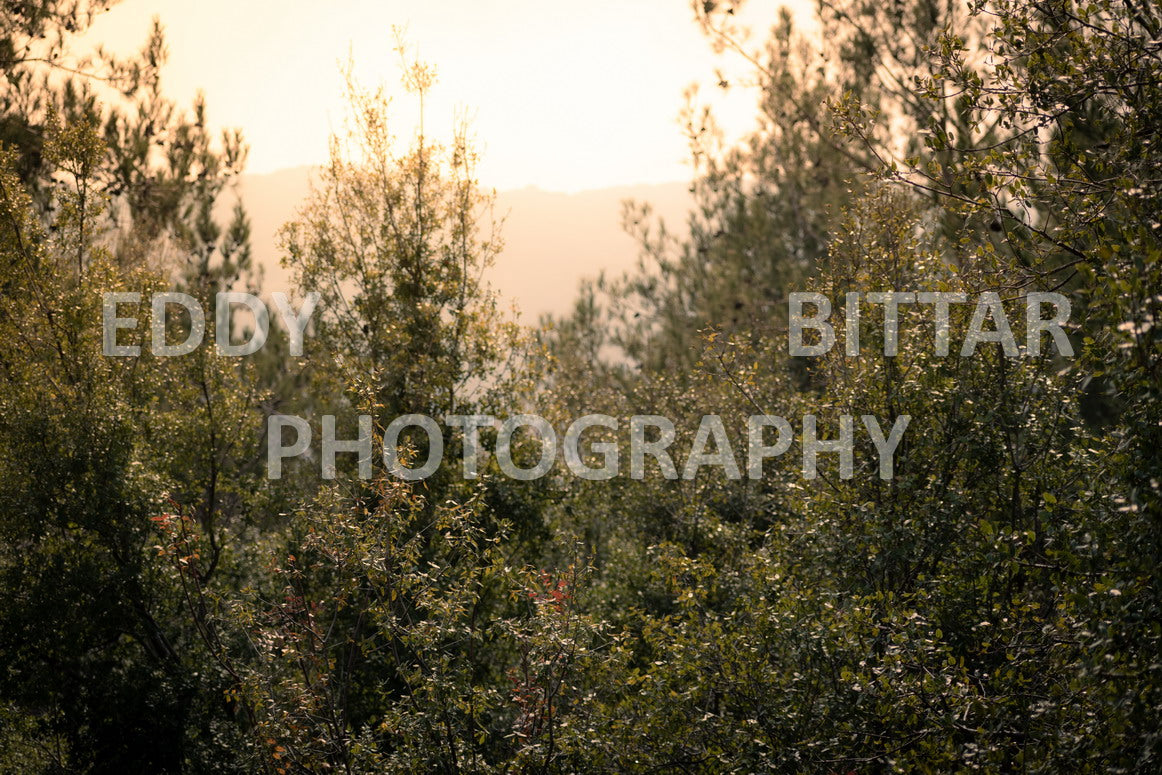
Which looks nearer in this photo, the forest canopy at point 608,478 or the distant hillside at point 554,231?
the forest canopy at point 608,478

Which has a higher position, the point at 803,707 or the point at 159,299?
the point at 159,299

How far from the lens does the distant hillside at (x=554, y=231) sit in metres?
88.6

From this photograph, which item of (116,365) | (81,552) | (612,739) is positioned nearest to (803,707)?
(612,739)

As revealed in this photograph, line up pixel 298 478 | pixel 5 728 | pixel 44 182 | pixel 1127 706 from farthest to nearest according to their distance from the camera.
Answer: pixel 44 182, pixel 298 478, pixel 5 728, pixel 1127 706

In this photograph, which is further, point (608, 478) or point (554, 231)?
point (554, 231)

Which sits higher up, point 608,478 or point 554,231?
point 554,231

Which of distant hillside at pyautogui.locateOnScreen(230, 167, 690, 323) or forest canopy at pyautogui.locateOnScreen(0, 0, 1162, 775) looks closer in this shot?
forest canopy at pyautogui.locateOnScreen(0, 0, 1162, 775)

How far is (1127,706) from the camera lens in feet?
10.6

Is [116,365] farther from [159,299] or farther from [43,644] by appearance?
[43,644]

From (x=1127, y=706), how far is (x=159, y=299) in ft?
35.8

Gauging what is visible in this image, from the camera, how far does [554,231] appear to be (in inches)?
3844

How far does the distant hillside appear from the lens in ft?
291

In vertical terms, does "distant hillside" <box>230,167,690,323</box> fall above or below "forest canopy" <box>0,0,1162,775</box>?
above

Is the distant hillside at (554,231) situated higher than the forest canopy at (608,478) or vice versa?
the distant hillside at (554,231)
